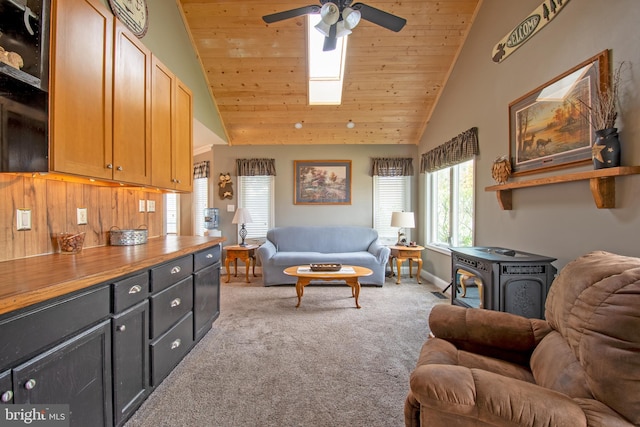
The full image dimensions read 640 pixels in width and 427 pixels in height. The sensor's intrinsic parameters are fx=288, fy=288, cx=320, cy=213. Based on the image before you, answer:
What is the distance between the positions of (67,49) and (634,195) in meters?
3.40

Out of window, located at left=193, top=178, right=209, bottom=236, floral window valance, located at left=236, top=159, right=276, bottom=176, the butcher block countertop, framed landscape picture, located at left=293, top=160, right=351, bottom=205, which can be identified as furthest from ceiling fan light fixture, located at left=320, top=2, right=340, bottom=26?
window, located at left=193, top=178, right=209, bottom=236

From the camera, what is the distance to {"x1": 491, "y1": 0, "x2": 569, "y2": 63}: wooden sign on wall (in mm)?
2375

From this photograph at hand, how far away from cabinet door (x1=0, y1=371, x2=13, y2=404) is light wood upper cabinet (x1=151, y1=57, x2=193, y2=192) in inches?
66.6

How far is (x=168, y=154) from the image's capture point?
2645 mm

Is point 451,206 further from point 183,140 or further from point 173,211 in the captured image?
point 173,211

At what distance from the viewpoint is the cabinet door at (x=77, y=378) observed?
1050 millimetres

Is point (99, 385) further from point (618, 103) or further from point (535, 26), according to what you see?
point (535, 26)

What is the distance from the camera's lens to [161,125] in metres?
2.52

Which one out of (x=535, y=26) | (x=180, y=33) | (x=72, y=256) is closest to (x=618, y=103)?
(x=535, y=26)

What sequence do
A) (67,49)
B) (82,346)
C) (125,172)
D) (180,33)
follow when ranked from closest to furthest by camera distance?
(82,346)
(67,49)
(125,172)
(180,33)

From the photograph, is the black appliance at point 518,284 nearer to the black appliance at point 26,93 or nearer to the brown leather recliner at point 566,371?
the brown leather recliner at point 566,371

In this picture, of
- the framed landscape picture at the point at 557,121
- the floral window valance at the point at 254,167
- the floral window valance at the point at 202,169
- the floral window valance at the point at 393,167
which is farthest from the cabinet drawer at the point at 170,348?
the floral window valance at the point at 393,167

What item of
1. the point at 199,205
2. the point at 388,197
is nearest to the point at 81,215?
the point at 199,205

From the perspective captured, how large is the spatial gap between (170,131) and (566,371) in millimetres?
3147
